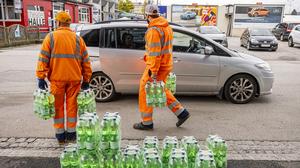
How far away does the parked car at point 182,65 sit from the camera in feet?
21.5

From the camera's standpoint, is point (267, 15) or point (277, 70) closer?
point (277, 70)

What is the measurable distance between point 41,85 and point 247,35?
19.3 metres

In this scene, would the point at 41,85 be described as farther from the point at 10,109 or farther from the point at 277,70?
the point at 277,70

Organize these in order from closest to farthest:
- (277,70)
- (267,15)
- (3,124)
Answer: (3,124) < (277,70) < (267,15)

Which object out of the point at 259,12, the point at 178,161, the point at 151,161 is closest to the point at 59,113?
the point at 151,161

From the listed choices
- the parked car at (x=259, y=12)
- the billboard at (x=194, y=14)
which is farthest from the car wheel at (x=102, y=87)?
the billboard at (x=194, y=14)

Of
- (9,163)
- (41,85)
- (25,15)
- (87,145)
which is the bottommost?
(9,163)

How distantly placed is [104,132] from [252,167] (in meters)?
2.02

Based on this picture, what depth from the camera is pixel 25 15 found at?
26.6m

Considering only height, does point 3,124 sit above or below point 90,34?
below

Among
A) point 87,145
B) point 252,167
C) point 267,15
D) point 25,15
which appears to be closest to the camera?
point 87,145

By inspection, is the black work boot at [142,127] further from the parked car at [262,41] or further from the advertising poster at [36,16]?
the advertising poster at [36,16]

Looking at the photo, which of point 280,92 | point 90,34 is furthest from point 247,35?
point 90,34

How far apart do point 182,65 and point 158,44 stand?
208 centimetres
